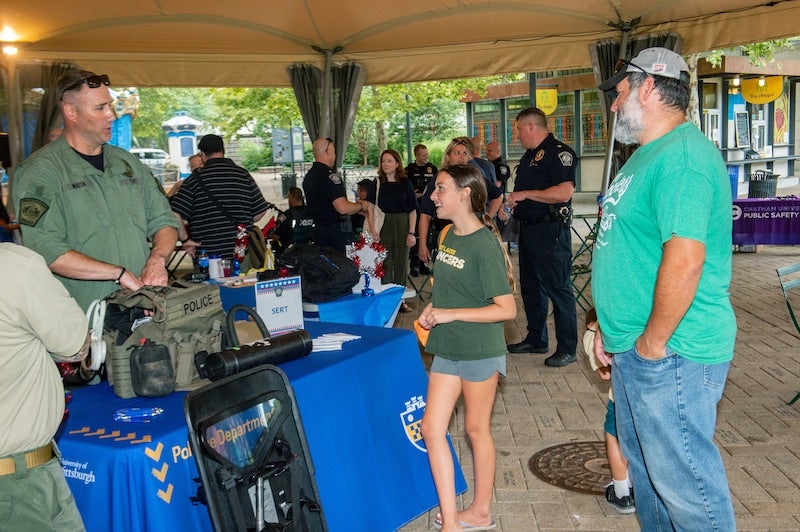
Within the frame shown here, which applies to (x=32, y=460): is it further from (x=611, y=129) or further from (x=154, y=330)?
(x=611, y=129)

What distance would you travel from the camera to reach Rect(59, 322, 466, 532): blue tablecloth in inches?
100

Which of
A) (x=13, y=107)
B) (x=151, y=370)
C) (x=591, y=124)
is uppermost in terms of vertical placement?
(x=591, y=124)

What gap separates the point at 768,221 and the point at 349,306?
7.99 m

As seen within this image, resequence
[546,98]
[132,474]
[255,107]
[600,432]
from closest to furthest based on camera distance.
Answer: [132,474], [600,432], [546,98], [255,107]

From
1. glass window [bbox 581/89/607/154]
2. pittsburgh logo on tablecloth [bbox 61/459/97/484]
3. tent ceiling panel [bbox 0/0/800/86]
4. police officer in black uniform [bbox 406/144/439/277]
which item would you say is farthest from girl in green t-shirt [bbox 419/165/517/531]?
glass window [bbox 581/89/607/154]

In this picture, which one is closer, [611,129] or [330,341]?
[330,341]

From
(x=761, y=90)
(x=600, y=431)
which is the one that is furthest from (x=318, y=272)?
(x=761, y=90)

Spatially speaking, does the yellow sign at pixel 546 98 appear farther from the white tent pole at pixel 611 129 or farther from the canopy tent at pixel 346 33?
the white tent pole at pixel 611 129

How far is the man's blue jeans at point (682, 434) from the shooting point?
8.30ft

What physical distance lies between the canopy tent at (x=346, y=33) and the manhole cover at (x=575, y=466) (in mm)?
5852

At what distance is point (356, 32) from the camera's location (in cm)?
1019

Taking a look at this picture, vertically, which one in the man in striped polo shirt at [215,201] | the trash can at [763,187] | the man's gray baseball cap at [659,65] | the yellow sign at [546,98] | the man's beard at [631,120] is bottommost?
the trash can at [763,187]

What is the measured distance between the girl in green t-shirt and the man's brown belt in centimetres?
153

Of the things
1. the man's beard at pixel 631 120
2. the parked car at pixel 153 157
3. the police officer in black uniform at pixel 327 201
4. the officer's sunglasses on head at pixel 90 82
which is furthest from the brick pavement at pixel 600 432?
the parked car at pixel 153 157
